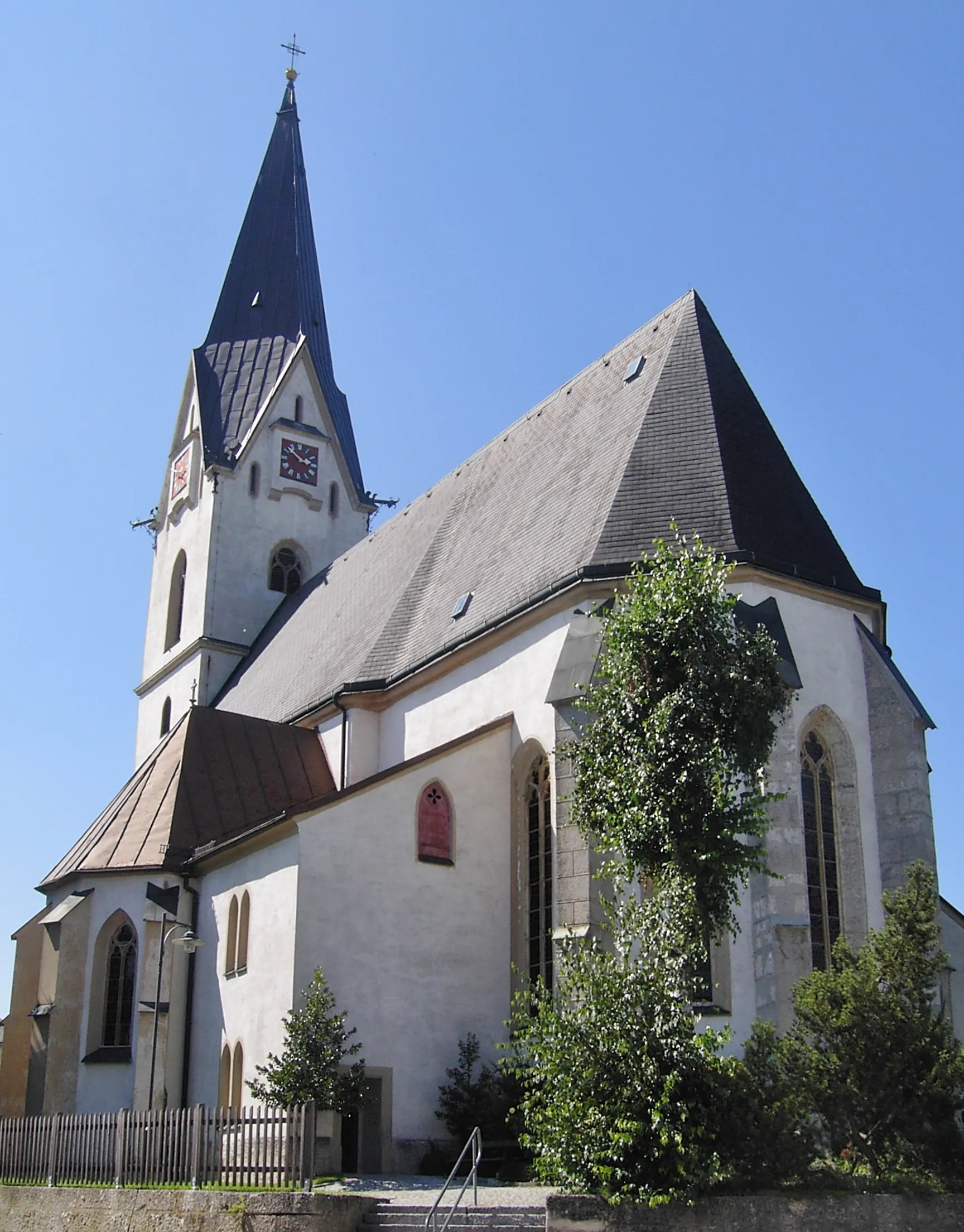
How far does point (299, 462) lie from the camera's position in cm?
4116

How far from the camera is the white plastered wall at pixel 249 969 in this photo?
20.5 metres

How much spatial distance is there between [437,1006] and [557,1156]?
24.2 feet

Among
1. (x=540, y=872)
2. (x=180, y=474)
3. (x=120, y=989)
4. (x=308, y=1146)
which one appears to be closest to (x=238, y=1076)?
(x=120, y=989)

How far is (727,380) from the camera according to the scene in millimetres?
24125

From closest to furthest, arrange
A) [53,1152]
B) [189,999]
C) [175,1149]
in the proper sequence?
[175,1149] < [53,1152] < [189,999]

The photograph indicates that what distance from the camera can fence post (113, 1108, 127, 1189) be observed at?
55.9 ft

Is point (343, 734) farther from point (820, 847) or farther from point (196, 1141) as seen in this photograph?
point (196, 1141)

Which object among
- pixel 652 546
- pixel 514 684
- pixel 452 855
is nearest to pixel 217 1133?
pixel 452 855

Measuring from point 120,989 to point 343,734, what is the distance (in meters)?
5.96

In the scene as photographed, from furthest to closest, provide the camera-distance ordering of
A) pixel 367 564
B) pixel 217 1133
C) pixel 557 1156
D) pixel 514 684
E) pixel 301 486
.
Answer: pixel 301 486, pixel 367 564, pixel 514 684, pixel 217 1133, pixel 557 1156

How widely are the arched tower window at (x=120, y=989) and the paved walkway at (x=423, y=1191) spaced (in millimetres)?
7587

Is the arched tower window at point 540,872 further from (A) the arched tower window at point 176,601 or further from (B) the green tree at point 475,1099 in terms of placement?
(A) the arched tower window at point 176,601

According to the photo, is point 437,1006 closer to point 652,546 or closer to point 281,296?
point 652,546

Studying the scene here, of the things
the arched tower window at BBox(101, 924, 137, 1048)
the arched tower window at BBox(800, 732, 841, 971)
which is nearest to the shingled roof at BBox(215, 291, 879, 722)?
the arched tower window at BBox(800, 732, 841, 971)
